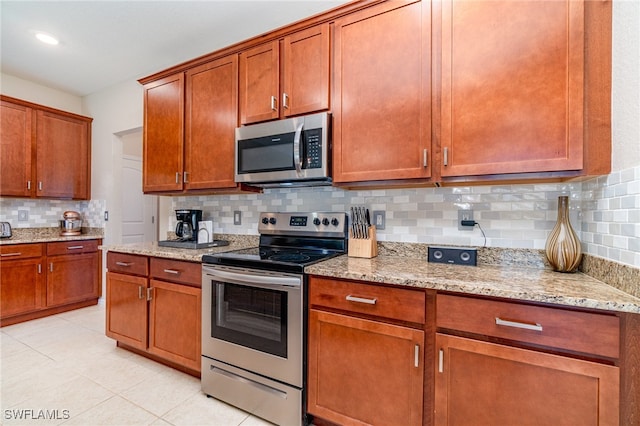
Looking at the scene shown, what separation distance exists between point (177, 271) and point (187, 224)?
64 cm

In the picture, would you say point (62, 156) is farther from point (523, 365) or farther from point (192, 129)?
point (523, 365)

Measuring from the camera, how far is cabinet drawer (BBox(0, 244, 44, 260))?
9.57ft

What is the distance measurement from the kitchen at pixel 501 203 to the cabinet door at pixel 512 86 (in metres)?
0.14

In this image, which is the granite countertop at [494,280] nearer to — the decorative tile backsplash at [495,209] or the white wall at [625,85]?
the decorative tile backsplash at [495,209]

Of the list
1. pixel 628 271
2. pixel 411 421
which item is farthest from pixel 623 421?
pixel 411 421

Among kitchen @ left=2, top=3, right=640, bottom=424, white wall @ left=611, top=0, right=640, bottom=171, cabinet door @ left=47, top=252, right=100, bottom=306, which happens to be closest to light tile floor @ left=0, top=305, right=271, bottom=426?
cabinet door @ left=47, top=252, right=100, bottom=306

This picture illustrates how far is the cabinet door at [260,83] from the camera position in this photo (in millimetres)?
1932

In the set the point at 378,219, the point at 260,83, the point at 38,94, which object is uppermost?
the point at 38,94

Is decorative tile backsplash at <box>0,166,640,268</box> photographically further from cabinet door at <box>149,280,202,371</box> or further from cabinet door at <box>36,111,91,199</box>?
cabinet door at <box>36,111,91,199</box>

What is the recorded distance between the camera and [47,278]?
3.25m

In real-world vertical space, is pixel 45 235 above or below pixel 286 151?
below

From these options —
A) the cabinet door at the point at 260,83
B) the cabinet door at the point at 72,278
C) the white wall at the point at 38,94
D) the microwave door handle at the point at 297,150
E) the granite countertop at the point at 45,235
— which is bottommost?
the cabinet door at the point at 72,278

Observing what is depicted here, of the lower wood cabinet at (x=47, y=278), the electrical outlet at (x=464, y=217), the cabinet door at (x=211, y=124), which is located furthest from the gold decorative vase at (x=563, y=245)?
the lower wood cabinet at (x=47, y=278)

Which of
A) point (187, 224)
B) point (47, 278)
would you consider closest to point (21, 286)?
point (47, 278)
